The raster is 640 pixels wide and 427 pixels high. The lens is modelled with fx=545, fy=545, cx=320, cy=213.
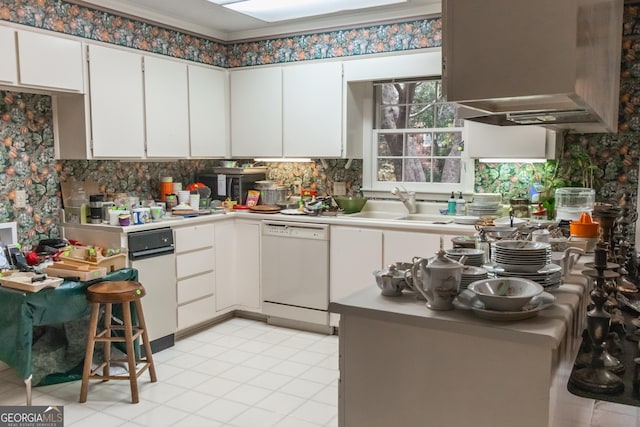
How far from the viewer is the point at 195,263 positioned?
4.61 meters

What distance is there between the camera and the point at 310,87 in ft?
16.2

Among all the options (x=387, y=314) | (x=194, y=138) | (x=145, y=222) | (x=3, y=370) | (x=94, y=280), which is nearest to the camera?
(x=387, y=314)

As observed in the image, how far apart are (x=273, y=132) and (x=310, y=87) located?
1.86 ft

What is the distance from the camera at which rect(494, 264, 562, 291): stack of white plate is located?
2.02 meters

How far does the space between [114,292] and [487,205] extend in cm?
283

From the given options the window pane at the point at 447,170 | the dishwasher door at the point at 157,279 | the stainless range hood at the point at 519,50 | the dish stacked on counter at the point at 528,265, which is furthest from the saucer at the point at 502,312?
the window pane at the point at 447,170

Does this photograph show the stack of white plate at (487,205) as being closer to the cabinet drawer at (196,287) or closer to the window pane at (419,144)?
the window pane at (419,144)

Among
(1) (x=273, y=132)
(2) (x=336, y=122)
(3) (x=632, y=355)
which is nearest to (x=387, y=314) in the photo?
(3) (x=632, y=355)

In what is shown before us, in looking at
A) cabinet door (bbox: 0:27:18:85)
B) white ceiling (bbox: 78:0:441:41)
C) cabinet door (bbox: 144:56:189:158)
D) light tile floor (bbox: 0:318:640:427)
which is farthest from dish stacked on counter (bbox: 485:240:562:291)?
cabinet door (bbox: 144:56:189:158)

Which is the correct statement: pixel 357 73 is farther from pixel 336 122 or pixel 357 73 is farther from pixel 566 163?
pixel 566 163

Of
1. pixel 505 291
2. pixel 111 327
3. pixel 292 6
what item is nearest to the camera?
pixel 505 291

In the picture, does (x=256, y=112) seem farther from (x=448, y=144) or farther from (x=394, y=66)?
(x=448, y=144)

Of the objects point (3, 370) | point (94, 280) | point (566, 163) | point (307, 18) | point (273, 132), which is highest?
point (307, 18)

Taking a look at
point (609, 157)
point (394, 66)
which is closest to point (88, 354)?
point (394, 66)
